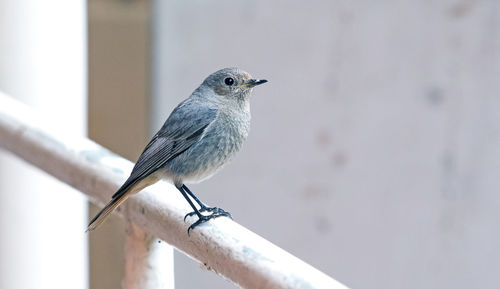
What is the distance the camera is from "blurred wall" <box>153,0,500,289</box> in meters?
3.39

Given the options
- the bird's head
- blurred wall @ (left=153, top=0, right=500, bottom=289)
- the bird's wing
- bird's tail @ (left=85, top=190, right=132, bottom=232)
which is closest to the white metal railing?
bird's tail @ (left=85, top=190, right=132, bottom=232)

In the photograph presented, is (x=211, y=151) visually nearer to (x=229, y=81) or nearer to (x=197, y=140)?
(x=197, y=140)

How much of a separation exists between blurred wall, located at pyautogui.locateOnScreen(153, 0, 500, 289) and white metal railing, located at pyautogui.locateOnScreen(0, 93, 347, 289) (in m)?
1.65

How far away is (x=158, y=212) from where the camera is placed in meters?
1.31

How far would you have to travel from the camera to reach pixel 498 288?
3.40 meters

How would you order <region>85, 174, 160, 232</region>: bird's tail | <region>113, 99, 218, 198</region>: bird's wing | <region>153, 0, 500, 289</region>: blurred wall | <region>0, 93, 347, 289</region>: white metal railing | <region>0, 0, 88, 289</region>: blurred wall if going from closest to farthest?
<region>0, 93, 347, 289</region>: white metal railing → <region>85, 174, 160, 232</region>: bird's tail → <region>113, 99, 218, 198</region>: bird's wing → <region>0, 0, 88, 289</region>: blurred wall → <region>153, 0, 500, 289</region>: blurred wall

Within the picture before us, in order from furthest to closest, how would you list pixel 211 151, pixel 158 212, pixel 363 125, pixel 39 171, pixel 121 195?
pixel 363 125, pixel 39 171, pixel 211 151, pixel 121 195, pixel 158 212

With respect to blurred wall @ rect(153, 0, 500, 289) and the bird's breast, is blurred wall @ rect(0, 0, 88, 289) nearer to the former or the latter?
the bird's breast

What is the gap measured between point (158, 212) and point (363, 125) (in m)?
2.26

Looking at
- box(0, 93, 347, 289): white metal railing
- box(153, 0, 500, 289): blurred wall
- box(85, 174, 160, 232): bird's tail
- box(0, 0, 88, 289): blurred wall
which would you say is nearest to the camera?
box(0, 93, 347, 289): white metal railing

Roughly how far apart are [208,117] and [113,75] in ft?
6.69

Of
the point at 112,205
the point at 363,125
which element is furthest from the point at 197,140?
the point at 363,125

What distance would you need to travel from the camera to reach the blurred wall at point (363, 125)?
3.39m

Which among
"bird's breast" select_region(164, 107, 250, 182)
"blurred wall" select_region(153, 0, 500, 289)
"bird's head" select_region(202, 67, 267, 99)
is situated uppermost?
"bird's head" select_region(202, 67, 267, 99)
